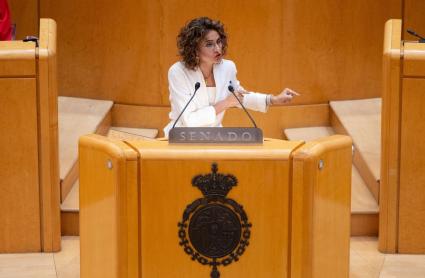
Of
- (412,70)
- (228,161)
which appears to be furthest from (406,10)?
(228,161)

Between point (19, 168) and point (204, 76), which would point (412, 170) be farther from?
point (19, 168)

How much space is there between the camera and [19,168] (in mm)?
4734

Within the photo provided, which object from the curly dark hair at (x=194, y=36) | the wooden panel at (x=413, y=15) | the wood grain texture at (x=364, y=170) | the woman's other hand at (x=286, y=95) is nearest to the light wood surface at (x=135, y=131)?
the wood grain texture at (x=364, y=170)

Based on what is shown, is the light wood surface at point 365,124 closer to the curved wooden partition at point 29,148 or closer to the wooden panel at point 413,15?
the wooden panel at point 413,15

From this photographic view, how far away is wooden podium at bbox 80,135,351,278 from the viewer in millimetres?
3301

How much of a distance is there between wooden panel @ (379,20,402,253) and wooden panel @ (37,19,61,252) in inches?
67.8

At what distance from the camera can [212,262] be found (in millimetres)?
3348

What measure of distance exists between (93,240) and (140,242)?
12.6 inches

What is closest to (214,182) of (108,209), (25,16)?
(108,209)

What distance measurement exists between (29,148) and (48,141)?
0.10 metres

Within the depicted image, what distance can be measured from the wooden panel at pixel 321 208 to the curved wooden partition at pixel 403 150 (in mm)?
1120

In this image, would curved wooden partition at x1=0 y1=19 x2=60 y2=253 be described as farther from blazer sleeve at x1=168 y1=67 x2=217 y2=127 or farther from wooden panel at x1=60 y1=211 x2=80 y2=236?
blazer sleeve at x1=168 y1=67 x2=217 y2=127

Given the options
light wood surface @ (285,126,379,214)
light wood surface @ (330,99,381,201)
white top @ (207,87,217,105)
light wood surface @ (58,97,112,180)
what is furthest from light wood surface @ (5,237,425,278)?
white top @ (207,87,217,105)

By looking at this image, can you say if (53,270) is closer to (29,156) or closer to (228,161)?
(29,156)
